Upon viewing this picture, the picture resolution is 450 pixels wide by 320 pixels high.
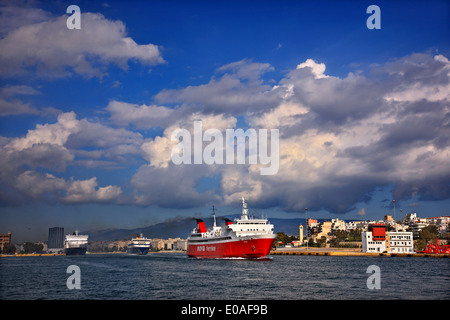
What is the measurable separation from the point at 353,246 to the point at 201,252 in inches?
4786

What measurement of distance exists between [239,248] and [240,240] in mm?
1835

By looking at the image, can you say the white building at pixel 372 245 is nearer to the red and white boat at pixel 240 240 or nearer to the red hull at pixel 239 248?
the red and white boat at pixel 240 240

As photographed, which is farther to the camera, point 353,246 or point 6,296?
point 353,246

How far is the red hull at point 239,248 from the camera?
77.6 m

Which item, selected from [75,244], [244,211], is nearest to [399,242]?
[244,211]

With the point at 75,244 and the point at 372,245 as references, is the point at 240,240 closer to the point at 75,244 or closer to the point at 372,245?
the point at 372,245

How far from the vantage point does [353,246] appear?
19500 centimetres

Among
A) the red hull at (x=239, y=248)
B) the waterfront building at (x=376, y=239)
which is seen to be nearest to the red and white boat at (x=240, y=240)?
the red hull at (x=239, y=248)

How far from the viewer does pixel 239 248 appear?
81562 mm
